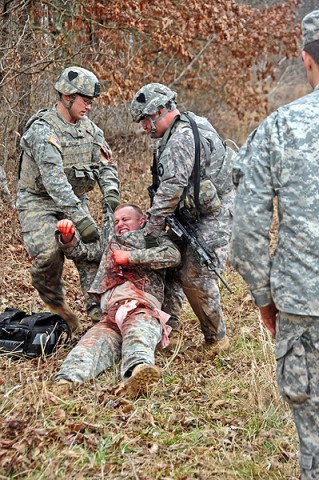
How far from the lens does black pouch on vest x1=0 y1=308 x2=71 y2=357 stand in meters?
5.68

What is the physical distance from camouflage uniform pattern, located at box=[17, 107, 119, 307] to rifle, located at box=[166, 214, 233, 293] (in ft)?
2.71

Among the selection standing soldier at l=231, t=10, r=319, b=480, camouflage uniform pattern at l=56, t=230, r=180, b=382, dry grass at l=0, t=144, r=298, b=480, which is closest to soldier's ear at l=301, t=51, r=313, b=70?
standing soldier at l=231, t=10, r=319, b=480

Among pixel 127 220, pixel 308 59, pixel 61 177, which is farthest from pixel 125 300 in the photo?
pixel 308 59

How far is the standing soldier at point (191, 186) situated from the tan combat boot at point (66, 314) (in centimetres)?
116

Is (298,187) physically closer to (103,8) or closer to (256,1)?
(103,8)

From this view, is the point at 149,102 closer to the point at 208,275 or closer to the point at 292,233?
the point at 208,275

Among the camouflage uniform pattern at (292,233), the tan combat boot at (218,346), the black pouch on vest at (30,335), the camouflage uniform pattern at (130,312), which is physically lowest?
the tan combat boot at (218,346)

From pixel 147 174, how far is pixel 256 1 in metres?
8.12

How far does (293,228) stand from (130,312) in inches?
108

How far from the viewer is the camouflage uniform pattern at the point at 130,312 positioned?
523cm

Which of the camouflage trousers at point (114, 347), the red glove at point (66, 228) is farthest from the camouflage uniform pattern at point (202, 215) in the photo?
the red glove at point (66, 228)

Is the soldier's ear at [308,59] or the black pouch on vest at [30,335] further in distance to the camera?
the black pouch on vest at [30,335]

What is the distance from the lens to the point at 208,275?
6.04 m

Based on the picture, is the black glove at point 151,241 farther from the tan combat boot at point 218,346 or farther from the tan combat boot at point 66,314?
the tan combat boot at point 66,314
